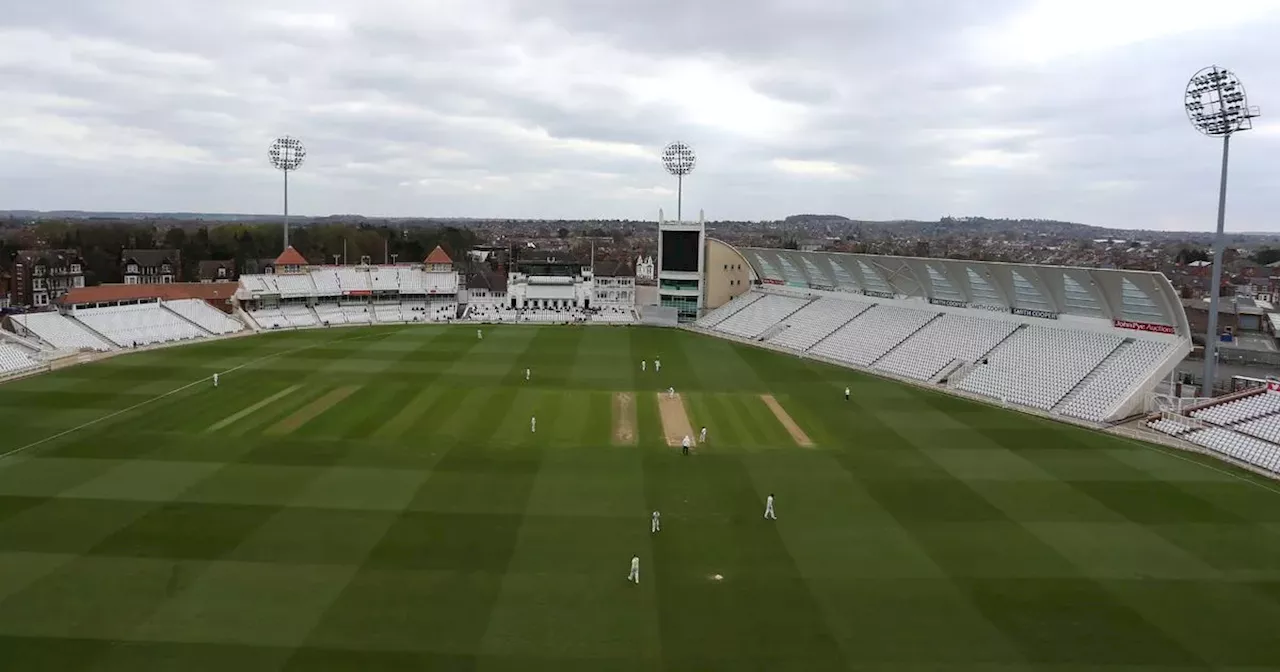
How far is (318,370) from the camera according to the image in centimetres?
3353

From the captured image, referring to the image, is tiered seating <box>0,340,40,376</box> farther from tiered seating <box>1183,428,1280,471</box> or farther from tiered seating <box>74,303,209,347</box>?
tiered seating <box>1183,428,1280,471</box>

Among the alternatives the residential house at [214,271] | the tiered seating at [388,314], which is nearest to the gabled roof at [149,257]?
the residential house at [214,271]

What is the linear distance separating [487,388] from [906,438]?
53.0 feet

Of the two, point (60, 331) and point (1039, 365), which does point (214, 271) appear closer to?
point (60, 331)

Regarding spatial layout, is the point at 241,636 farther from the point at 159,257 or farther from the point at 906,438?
the point at 159,257

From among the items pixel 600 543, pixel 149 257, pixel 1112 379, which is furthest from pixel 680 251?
pixel 149 257

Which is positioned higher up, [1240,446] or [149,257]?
[149,257]

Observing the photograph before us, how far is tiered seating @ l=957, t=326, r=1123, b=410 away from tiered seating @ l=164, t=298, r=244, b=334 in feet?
136

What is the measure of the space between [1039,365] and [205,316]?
45.8m

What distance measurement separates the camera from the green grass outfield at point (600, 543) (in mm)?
11320

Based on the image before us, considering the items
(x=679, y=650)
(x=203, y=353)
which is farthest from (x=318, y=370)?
(x=679, y=650)

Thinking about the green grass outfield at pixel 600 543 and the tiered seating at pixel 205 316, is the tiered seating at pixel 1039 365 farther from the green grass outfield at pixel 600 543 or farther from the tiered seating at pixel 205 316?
the tiered seating at pixel 205 316

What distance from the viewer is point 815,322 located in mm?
43625

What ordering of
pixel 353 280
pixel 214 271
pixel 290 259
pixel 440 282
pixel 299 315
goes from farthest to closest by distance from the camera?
pixel 214 271
pixel 440 282
pixel 353 280
pixel 290 259
pixel 299 315
